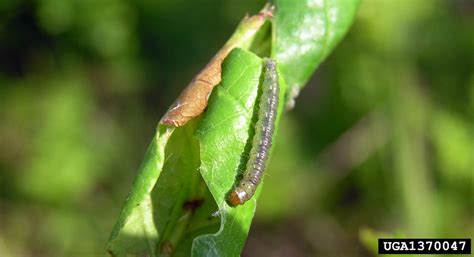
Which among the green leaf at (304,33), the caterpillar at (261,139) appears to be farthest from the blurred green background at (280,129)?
the caterpillar at (261,139)

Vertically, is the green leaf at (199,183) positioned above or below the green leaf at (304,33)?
below

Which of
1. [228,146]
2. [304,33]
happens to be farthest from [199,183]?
[304,33]

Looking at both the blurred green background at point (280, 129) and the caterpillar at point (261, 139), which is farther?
the blurred green background at point (280, 129)

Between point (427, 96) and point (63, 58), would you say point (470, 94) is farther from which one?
point (63, 58)

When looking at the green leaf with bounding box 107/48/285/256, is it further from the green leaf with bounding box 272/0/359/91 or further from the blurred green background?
the blurred green background

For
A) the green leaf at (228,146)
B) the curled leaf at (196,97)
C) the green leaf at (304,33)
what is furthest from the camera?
the green leaf at (304,33)

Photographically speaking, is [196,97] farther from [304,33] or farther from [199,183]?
[304,33]

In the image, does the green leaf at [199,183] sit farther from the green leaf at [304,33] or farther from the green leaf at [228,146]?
the green leaf at [304,33]
